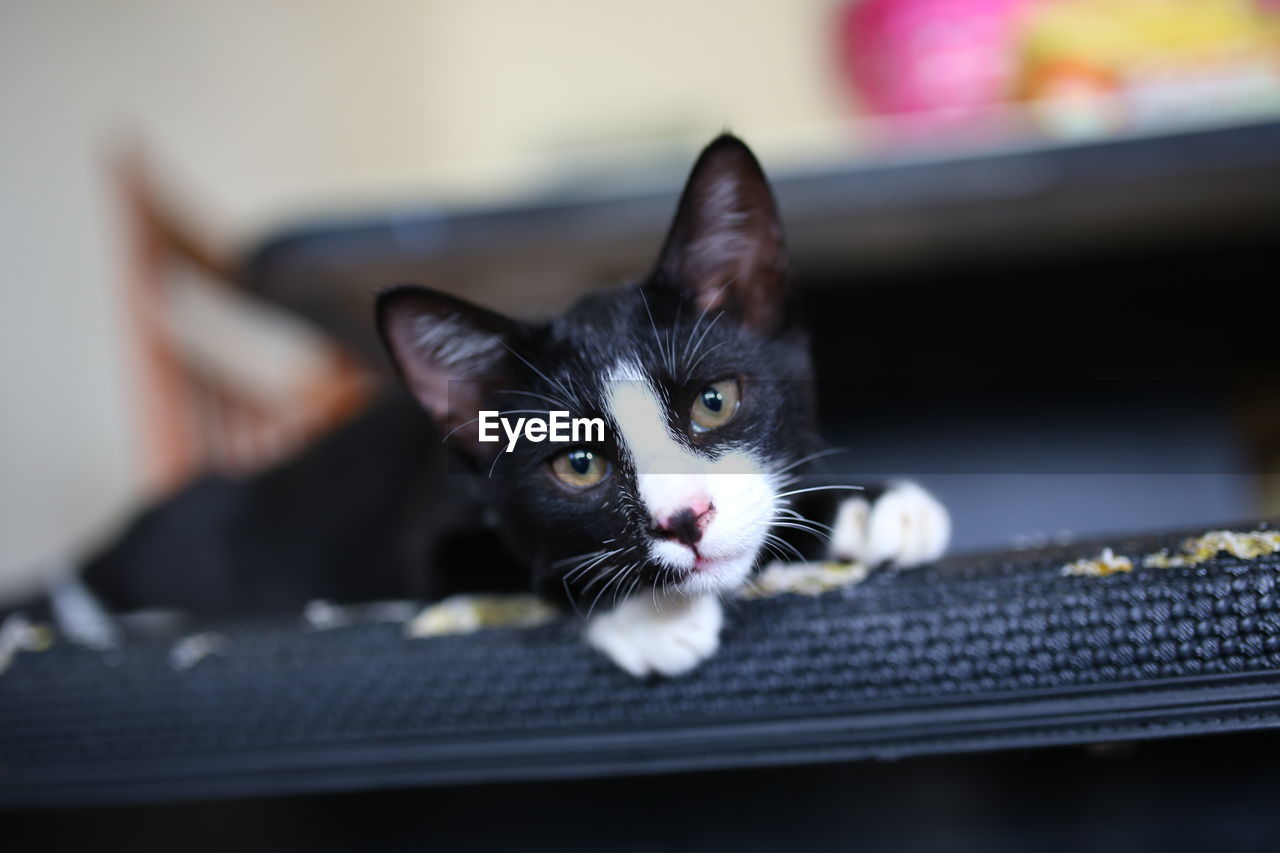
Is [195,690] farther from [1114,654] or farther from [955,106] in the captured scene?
[955,106]

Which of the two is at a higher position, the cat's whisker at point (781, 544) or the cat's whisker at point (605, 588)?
the cat's whisker at point (781, 544)

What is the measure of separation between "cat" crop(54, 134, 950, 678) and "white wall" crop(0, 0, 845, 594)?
0.15 m

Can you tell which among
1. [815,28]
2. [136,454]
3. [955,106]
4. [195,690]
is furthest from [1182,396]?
[815,28]

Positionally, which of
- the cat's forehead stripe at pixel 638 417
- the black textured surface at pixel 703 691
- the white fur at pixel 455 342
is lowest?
the black textured surface at pixel 703 691

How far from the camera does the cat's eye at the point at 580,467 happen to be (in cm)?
45

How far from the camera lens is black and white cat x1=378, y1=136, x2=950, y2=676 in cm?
46

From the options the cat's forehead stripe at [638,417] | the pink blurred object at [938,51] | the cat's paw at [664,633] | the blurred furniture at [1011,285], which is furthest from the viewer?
the pink blurred object at [938,51]

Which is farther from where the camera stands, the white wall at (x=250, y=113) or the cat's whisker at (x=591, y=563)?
the white wall at (x=250, y=113)

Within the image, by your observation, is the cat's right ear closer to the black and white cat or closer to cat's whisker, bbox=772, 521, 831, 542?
the black and white cat

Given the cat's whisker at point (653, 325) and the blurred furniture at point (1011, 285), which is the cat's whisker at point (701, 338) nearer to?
the cat's whisker at point (653, 325)

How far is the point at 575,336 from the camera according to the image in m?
0.51

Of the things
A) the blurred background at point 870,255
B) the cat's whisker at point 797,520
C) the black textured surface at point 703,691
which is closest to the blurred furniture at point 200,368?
the blurred background at point 870,255

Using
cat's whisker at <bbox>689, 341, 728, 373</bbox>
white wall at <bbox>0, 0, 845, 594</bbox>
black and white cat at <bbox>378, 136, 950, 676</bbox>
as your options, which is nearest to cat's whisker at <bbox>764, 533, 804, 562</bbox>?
black and white cat at <bbox>378, 136, 950, 676</bbox>

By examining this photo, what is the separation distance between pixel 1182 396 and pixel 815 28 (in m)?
1.92
